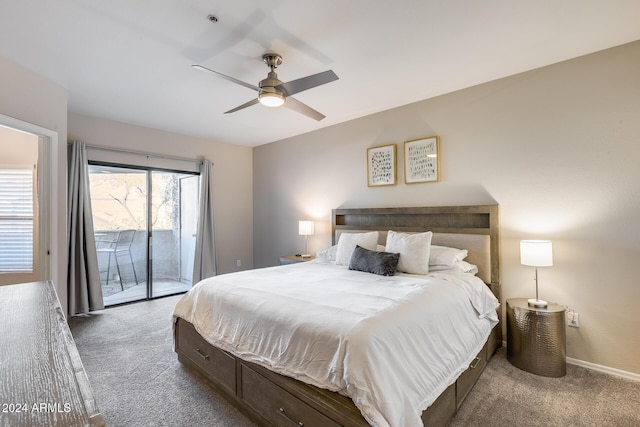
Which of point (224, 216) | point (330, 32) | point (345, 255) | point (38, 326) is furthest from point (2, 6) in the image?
point (224, 216)

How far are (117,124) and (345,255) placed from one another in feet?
12.5

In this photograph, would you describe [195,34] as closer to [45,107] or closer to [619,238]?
[45,107]

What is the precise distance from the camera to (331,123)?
4.63 metres

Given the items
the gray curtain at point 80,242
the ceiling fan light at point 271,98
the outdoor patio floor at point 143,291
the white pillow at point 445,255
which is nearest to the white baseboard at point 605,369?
the white pillow at point 445,255

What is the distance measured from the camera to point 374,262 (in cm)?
307

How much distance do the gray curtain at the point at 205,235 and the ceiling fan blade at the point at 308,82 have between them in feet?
10.6

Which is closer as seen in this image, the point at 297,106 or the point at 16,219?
the point at 297,106

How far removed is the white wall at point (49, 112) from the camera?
2.74 m

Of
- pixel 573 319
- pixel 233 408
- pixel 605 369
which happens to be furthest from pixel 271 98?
pixel 605 369

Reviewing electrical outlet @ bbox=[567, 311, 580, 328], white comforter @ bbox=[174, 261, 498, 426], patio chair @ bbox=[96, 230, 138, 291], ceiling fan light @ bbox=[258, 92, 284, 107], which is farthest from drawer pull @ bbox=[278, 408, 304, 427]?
patio chair @ bbox=[96, 230, 138, 291]

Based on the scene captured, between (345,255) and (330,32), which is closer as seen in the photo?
(330,32)

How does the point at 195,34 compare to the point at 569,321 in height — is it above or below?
above

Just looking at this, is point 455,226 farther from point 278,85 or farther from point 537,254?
point 278,85

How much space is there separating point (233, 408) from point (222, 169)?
428 centimetres
